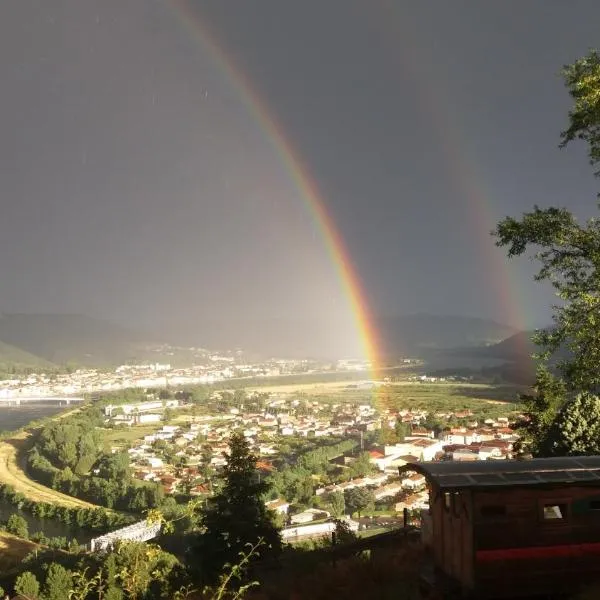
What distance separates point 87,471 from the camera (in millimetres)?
55688

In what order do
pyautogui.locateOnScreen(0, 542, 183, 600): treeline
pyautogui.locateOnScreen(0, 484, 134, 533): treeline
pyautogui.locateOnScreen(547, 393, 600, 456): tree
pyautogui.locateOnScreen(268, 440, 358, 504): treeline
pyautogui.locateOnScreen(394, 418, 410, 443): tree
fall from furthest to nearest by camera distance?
pyautogui.locateOnScreen(394, 418, 410, 443): tree → pyautogui.locateOnScreen(268, 440, 358, 504): treeline → pyautogui.locateOnScreen(0, 484, 134, 533): treeline → pyautogui.locateOnScreen(547, 393, 600, 456): tree → pyautogui.locateOnScreen(0, 542, 183, 600): treeline

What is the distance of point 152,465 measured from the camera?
56844mm

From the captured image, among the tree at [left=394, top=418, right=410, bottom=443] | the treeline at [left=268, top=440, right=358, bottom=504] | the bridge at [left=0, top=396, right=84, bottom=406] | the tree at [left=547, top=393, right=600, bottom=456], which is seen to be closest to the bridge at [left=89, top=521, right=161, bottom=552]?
the treeline at [left=268, top=440, right=358, bottom=504]

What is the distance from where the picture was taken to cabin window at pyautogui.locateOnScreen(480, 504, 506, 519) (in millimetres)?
6770

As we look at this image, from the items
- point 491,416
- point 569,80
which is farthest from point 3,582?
point 491,416

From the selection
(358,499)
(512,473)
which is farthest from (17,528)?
(512,473)

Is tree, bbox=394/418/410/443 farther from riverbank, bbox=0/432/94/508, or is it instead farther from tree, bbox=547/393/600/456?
tree, bbox=547/393/600/456

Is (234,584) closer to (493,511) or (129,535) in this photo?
(493,511)

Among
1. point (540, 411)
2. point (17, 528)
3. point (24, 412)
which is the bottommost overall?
point (24, 412)

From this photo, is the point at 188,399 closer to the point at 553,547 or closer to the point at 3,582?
the point at 3,582

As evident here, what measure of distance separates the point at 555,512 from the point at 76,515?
3935cm

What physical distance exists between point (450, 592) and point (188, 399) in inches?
5212

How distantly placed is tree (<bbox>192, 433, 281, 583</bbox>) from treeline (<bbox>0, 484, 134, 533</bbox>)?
Answer: 27447mm

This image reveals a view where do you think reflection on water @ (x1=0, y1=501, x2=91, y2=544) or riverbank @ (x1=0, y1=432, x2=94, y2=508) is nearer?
reflection on water @ (x1=0, y1=501, x2=91, y2=544)
